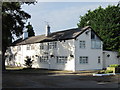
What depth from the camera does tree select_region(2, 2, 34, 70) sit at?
30423 mm

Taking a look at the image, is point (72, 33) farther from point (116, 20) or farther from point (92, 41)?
point (116, 20)

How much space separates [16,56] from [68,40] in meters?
19.8

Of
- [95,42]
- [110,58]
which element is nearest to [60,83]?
[95,42]

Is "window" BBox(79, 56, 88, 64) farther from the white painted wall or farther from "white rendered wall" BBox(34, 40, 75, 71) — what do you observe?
the white painted wall

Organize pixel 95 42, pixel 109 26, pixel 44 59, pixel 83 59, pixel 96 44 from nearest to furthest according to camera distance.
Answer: pixel 83 59 < pixel 95 42 < pixel 96 44 < pixel 44 59 < pixel 109 26

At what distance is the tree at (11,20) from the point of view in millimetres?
30423

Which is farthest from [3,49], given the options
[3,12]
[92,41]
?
[92,41]

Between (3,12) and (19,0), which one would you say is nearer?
(3,12)

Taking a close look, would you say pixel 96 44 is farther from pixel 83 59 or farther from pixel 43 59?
pixel 43 59

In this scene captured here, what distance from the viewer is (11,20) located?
31906 mm

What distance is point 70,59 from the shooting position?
33750mm

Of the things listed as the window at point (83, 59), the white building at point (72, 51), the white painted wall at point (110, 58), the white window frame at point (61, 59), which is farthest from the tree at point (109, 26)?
the white window frame at point (61, 59)

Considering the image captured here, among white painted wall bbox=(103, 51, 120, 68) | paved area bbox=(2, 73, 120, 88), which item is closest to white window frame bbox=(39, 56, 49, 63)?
white painted wall bbox=(103, 51, 120, 68)

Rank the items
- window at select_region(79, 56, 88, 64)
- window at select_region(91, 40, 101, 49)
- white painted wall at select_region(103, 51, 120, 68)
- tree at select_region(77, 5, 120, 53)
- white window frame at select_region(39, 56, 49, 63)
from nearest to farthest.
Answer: window at select_region(79, 56, 88, 64), window at select_region(91, 40, 101, 49), white window frame at select_region(39, 56, 49, 63), white painted wall at select_region(103, 51, 120, 68), tree at select_region(77, 5, 120, 53)
